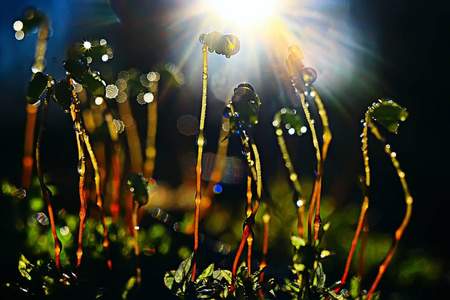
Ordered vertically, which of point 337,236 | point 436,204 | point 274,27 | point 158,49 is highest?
point 274,27

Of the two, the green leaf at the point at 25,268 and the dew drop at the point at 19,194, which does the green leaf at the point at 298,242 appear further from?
the dew drop at the point at 19,194

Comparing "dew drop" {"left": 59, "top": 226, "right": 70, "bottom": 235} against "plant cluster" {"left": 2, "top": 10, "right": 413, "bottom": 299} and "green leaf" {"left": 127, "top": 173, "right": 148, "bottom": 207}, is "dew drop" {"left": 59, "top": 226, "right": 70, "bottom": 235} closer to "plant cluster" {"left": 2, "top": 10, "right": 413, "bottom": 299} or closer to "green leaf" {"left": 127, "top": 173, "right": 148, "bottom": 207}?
"plant cluster" {"left": 2, "top": 10, "right": 413, "bottom": 299}

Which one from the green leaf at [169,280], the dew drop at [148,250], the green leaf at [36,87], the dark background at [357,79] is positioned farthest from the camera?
the dark background at [357,79]

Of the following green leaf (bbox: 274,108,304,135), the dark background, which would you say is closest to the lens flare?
the dark background

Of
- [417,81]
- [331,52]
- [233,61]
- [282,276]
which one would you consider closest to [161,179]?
[233,61]

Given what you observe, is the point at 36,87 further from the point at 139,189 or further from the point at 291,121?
the point at 291,121

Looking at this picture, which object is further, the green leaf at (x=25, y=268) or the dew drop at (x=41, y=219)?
the dew drop at (x=41, y=219)

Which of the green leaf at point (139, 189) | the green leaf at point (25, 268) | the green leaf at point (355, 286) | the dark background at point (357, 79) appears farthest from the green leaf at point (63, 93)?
the dark background at point (357, 79)

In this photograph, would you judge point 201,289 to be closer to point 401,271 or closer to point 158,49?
point 401,271
